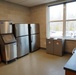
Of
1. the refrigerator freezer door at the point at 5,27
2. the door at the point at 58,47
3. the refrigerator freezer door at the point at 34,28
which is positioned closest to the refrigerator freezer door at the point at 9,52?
the refrigerator freezer door at the point at 5,27

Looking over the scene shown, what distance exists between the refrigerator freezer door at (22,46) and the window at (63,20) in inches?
66.7

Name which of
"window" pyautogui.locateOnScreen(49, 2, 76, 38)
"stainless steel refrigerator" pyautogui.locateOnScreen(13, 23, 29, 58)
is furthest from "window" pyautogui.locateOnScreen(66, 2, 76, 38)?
"stainless steel refrigerator" pyautogui.locateOnScreen(13, 23, 29, 58)

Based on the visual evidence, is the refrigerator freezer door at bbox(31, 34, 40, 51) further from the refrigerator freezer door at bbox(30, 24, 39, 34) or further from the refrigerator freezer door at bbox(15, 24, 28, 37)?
the refrigerator freezer door at bbox(15, 24, 28, 37)

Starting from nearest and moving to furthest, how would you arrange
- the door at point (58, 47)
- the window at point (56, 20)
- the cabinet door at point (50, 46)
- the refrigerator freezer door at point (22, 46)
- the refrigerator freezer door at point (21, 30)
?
the refrigerator freezer door at point (21, 30) → the refrigerator freezer door at point (22, 46) → the door at point (58, 47) → the cabinet door at point (50, 46) → the window at point (56, 20)

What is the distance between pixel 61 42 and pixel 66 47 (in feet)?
2.01

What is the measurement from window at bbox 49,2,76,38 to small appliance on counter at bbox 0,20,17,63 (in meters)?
2.48

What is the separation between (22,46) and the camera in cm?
427

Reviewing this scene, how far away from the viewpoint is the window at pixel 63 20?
442cm

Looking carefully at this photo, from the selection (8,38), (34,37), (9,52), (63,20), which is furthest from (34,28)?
(9,52)

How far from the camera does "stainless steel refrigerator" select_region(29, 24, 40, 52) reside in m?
4.78

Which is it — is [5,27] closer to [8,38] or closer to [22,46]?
[8,38]

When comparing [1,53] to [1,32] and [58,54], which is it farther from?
[58,54]

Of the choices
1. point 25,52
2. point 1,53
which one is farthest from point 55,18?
point 1,53

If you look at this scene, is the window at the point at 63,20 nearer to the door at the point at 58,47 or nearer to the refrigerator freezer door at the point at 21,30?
the door at the point at 58,47
